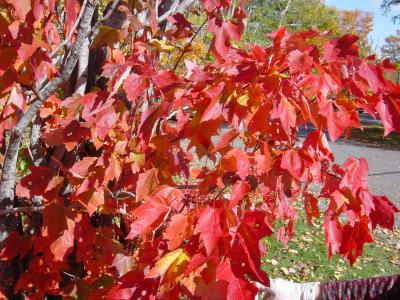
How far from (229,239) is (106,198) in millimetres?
797

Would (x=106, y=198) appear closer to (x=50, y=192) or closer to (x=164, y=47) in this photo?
(x=50, y=192)

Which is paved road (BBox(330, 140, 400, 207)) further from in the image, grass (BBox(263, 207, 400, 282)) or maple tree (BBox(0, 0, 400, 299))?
maple tree (BBox(0, 0, 400, 299))

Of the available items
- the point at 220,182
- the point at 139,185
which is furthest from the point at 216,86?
the point at 139,185

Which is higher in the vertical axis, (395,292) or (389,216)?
(389,216)

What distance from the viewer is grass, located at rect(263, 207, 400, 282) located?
165 inches

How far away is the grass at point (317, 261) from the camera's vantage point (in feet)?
13.8

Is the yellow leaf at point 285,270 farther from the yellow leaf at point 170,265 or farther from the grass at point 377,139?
the grass at point 377,139

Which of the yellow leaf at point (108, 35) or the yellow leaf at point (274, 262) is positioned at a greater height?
the yellow leaf at point (108, 35)

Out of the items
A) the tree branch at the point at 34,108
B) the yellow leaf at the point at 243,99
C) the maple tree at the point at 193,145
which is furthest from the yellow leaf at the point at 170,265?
the tree branch at the point at 34,108

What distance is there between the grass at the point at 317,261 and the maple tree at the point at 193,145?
2670 mm

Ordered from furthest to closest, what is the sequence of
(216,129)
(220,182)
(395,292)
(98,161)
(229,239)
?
(395,292) → (98,161) → (220,182) → (216,129) → (229,239)

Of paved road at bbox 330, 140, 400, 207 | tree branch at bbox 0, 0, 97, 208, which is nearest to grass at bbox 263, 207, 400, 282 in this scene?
paved road at bbox 330, 140, 400, 207

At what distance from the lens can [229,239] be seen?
105 cm

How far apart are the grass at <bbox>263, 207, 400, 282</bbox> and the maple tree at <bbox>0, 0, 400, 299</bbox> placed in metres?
2.67
